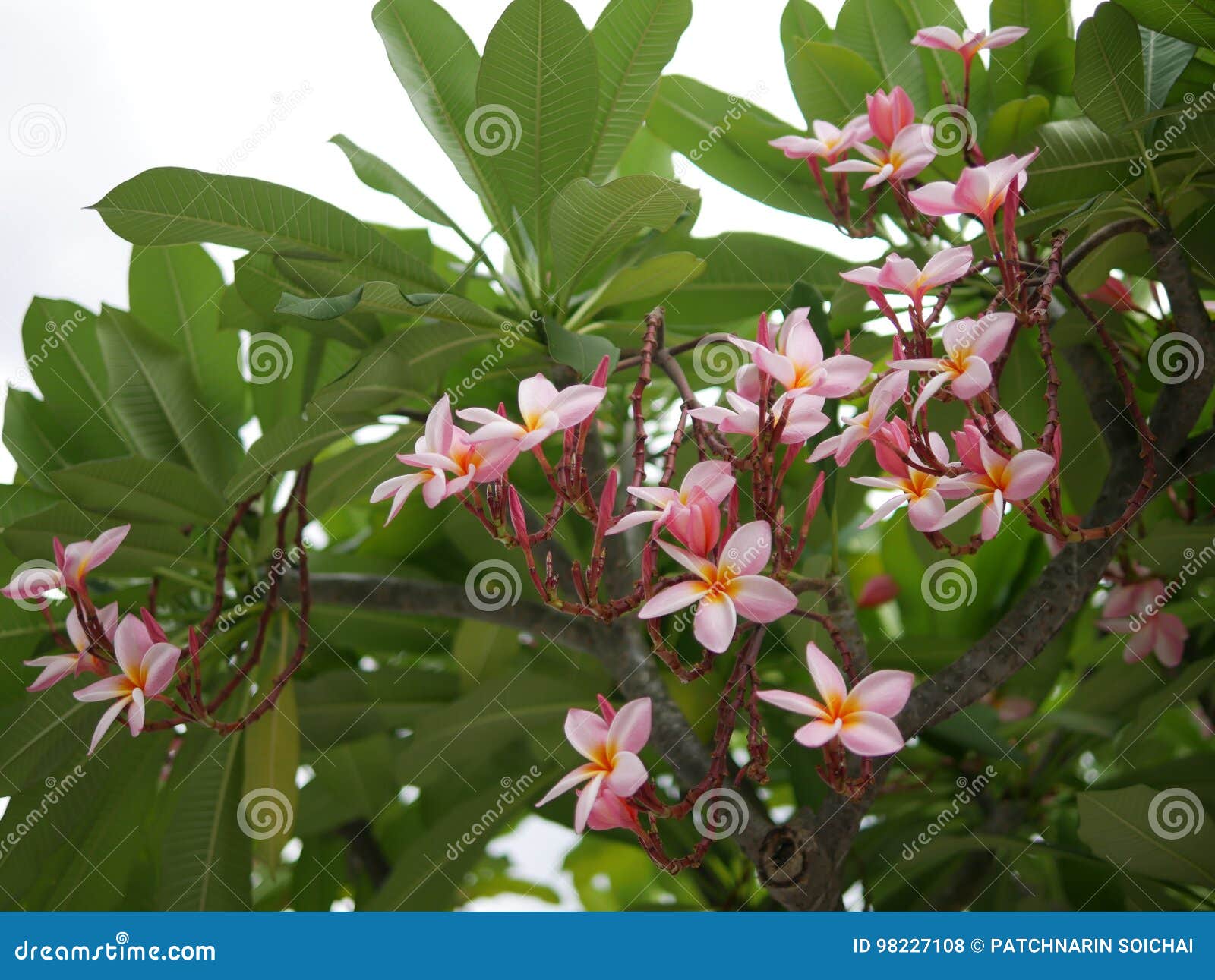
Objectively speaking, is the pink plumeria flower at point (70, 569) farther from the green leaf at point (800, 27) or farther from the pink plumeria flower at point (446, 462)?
the green leaf at point (800, 27)

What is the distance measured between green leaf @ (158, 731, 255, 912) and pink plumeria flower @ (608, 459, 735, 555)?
0.57 m

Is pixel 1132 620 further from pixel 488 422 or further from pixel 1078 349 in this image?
pixel 488 422

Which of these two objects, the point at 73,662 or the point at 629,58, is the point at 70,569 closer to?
the point at 73,662

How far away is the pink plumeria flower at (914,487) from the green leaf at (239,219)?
17.2 inches

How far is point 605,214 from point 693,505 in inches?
11.1

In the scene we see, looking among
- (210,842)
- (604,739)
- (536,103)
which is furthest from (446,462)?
(210,842)

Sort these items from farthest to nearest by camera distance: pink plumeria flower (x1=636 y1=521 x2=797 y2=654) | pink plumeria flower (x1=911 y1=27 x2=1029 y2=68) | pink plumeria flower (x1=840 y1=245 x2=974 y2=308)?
pink plumeria flower (x1=911 y1=27 x2=1029 y2=68)
pink plumeria flower (x1=840 y1=245 x2=974 y2=308)
pink plumeria flower (x1=636 y1=521 x2=797 y2=654)

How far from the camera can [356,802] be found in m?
1.00

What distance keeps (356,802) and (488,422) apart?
64 centimetres

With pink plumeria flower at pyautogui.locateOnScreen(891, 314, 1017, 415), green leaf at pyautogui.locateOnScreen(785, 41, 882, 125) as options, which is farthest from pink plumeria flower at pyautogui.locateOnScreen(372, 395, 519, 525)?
green leaf at pyautogui.locateOnScreen(785, 41, 882, 125)

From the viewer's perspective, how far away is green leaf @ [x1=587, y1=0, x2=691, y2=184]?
2.63ft

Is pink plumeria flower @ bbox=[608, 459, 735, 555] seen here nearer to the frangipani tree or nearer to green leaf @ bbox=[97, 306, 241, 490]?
the frangipani tree

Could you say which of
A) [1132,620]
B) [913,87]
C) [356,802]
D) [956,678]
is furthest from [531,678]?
[913,87]

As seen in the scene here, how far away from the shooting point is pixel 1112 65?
724 millimetres
